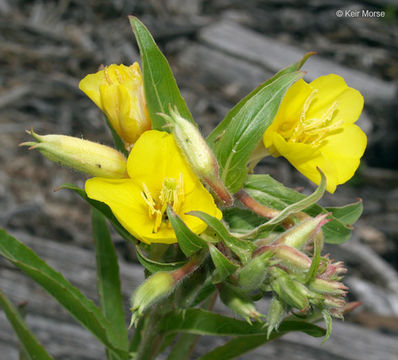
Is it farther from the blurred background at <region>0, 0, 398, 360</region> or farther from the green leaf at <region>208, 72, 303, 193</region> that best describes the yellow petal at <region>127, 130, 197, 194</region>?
the blurred background at <region>0, 0, 398, 360</region>

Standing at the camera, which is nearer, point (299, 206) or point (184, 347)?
point (299, 206)

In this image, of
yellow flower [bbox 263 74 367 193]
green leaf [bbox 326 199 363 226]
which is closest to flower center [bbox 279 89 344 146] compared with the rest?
yellow flower [bbox 263 74 367 193]

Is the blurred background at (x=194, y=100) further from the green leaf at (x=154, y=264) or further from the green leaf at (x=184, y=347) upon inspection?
the green leaf at (x=154, y=264)

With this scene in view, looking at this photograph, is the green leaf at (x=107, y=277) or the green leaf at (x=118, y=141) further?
the green leaf at (x=107, y=277)

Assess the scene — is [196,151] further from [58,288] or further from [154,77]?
[58,288]

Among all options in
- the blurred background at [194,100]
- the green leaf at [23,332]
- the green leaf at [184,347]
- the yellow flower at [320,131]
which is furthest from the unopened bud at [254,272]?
the blurred background at [194,100]

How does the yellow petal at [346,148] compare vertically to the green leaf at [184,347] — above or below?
above

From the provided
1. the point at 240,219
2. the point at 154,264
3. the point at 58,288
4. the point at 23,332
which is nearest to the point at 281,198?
the point at 240,219
